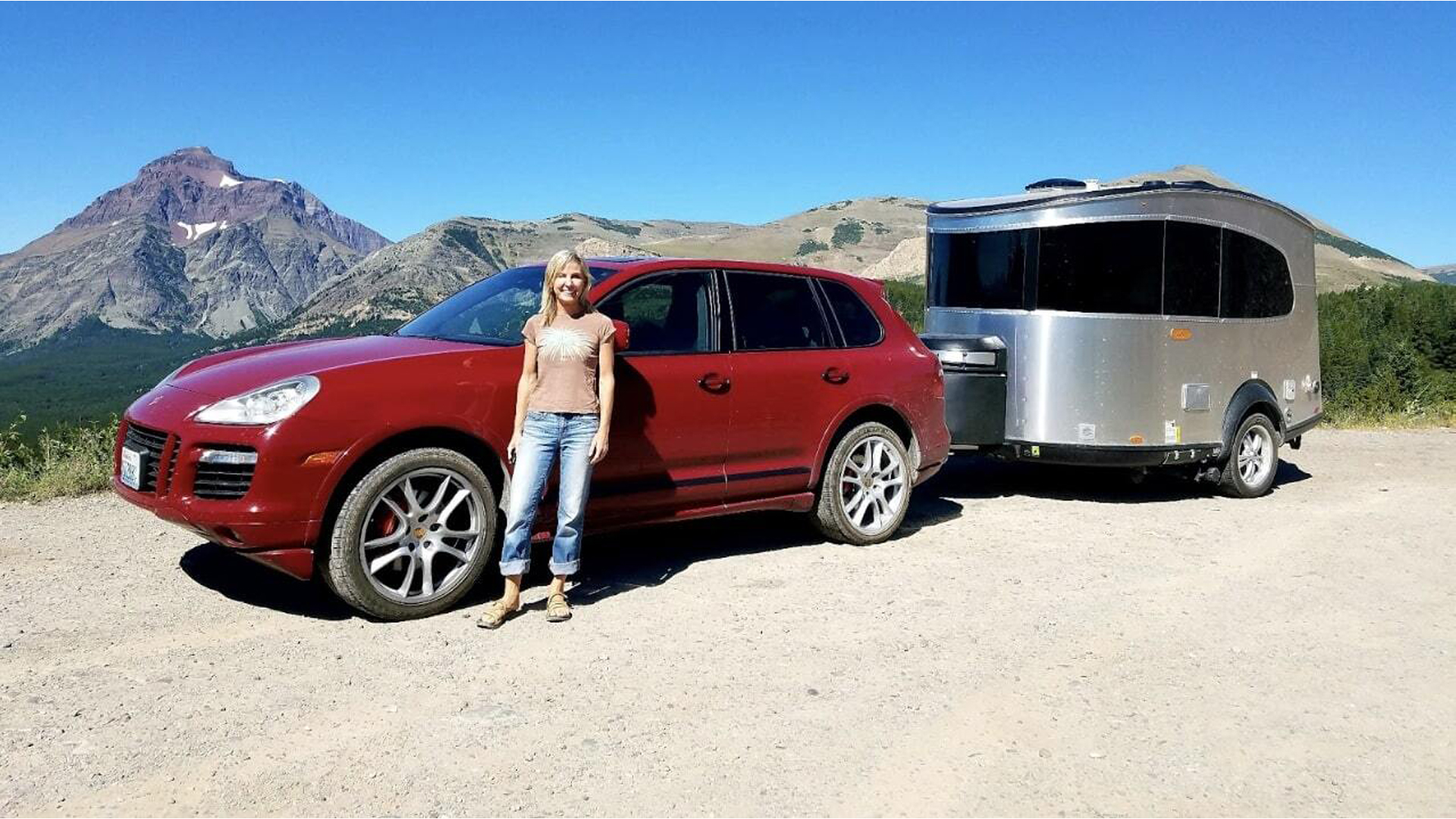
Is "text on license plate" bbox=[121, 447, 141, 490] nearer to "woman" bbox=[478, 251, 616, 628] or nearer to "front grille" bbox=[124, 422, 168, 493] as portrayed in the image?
"front grille" bbox=[124, 422, 168, 493]

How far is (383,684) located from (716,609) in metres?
1.80

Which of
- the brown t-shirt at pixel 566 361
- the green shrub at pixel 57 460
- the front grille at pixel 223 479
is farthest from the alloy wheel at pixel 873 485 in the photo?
the green shrub at pixel 57 460

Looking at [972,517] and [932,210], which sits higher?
[932,210]

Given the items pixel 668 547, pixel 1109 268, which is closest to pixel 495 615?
pixel 668 547

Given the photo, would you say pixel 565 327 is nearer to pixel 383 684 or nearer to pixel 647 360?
pixel 647 360

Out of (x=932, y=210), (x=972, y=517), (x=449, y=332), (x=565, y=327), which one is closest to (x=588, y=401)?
(x=565, y=327)

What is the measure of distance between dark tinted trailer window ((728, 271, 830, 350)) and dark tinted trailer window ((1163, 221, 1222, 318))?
3.40 metres

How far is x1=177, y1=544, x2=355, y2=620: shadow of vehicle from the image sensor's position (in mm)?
5312

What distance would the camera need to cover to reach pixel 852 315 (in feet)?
23.4

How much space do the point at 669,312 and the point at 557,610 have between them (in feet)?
5.97

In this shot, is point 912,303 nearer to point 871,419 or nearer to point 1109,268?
point 1109,268

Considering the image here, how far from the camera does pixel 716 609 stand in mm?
5543

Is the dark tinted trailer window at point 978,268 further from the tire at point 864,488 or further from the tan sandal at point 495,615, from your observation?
the tan sandal at point 495,615

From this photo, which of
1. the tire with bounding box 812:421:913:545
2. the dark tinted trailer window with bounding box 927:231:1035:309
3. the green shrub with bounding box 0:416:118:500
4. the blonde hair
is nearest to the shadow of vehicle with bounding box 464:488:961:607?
the tire with bounding box 812:421:913:545
